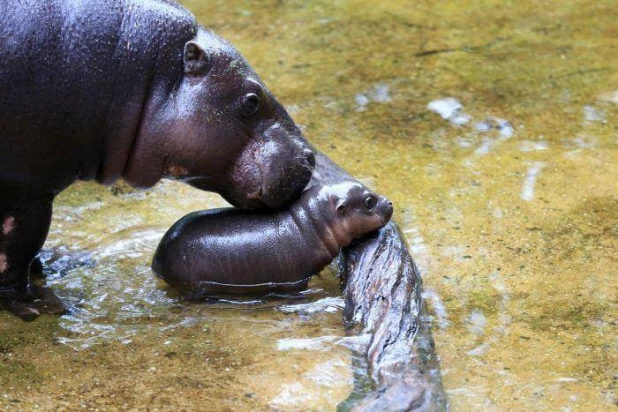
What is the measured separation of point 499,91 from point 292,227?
2628mm

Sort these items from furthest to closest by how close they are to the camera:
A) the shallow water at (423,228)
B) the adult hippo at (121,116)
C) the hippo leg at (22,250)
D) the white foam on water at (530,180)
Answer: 1. the white foam on water at (530,180)
2. the hippo leg at (22,250)
3. the adult hippo at (121,116)
4. the shallow water at (423,228)

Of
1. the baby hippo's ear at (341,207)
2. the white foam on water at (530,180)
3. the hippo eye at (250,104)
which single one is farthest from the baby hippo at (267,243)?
the white foam on water at (530,180)

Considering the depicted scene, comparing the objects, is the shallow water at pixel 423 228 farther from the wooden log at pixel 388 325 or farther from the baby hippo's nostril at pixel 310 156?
the baby hippo's nostril at pixel 310 156

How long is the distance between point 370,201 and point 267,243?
54 centimetres

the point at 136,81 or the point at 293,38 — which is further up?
the point at 136,81

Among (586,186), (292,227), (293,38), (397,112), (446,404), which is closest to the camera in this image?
Answer: (446,404)

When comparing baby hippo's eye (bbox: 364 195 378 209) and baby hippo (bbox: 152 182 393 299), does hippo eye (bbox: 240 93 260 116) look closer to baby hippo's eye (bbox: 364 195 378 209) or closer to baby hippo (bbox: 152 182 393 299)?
baby hippo (bbox: 152 182 393 299)

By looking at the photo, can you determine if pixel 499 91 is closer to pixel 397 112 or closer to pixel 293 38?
pixel 397 112

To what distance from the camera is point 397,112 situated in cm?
697

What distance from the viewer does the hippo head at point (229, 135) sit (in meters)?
4.92

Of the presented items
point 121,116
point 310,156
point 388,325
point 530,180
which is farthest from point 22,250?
point 530,180

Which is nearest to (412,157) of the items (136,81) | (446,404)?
(136,81)

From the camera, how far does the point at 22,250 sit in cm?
514

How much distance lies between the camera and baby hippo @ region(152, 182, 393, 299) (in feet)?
16.8
